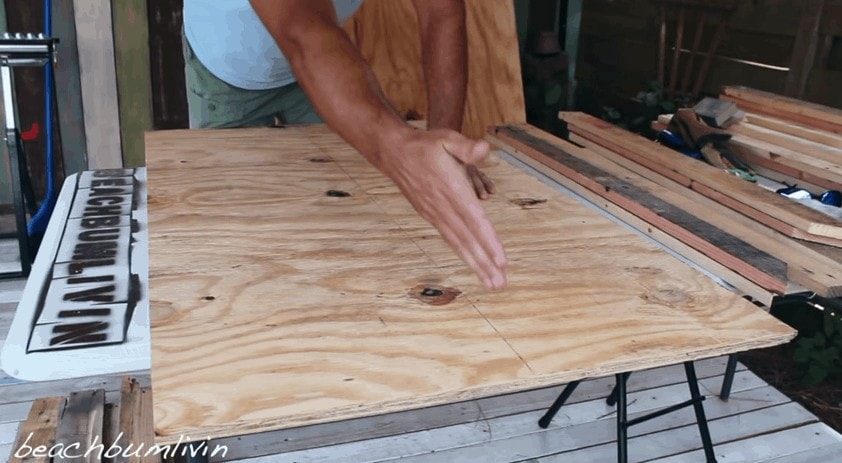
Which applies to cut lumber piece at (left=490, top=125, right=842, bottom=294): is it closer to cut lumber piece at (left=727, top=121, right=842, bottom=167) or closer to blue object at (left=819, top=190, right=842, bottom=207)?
blue object at (left=819, top=190, right=842, bottom=207)

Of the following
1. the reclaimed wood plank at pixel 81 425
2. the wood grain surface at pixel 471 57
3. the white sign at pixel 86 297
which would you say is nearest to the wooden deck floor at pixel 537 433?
the reclaimed wood plank at pixel 81 425

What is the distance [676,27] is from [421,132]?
10.3 ft

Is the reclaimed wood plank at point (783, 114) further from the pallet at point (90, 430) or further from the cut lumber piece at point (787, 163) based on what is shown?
the pallet at point (90, 430)

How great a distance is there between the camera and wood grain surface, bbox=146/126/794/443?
879mm

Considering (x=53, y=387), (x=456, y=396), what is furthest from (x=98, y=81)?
(x=456, y=396)

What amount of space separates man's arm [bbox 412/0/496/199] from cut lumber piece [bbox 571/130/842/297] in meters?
0.55

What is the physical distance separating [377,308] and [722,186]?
103 centimetres

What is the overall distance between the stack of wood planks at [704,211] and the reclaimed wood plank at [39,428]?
1.36 m

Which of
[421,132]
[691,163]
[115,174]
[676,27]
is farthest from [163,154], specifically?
[676,27]

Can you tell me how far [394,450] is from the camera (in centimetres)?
218

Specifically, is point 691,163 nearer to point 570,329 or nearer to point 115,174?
point 570,329

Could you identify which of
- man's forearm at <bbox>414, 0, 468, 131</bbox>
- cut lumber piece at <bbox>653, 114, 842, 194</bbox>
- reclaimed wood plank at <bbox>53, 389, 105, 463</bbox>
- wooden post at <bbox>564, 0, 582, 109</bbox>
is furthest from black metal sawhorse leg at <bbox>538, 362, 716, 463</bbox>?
wooden post at <bbox>564, 0, 582, 109</bbox>

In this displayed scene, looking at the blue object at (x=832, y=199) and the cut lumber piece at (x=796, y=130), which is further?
the cut lumber piece at (x=796, y=130)

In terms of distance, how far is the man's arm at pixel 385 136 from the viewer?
0.94 m
